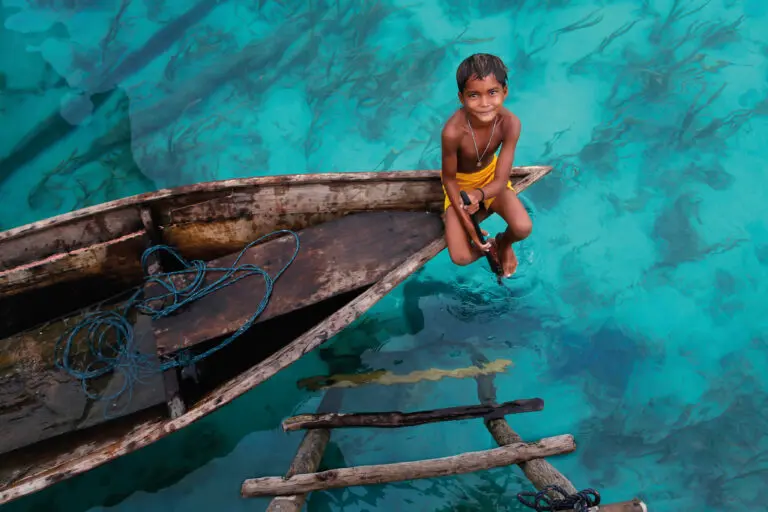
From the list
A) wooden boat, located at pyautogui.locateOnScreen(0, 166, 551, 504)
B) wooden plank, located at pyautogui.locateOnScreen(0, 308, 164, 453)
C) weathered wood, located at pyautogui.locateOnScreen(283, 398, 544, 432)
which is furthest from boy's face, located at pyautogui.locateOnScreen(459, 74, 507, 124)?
wooden plank, located at pyautogui.locateOnScreen(0, 308, 164, 453)

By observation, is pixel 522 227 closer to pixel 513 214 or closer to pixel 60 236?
pixel 513 214

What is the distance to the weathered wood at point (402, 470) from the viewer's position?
3.49 meters

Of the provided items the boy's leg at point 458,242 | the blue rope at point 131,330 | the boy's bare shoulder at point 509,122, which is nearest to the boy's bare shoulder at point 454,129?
the boy's bare shoulder at point 509,122

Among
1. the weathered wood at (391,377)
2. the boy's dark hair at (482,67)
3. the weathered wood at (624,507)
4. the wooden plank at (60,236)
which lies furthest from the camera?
the weathered wood at (391,377)

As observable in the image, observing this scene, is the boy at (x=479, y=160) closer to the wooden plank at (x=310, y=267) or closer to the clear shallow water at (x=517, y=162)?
the wooden plank at (x=310, y=267)

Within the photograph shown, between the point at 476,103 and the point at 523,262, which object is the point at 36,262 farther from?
the point at 523,262

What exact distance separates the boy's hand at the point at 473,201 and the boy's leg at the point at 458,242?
21 centimetres

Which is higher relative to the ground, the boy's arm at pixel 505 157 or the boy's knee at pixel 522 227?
the boy's arm at pixel 505 157

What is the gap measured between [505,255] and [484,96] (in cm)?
161

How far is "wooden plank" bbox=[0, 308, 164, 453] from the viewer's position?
3908 mm

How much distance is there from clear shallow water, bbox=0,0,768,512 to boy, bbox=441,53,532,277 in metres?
1.55

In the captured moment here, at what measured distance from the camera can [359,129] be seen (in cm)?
625

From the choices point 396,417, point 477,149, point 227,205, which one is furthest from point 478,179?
point 227,205

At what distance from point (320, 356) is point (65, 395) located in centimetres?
219
